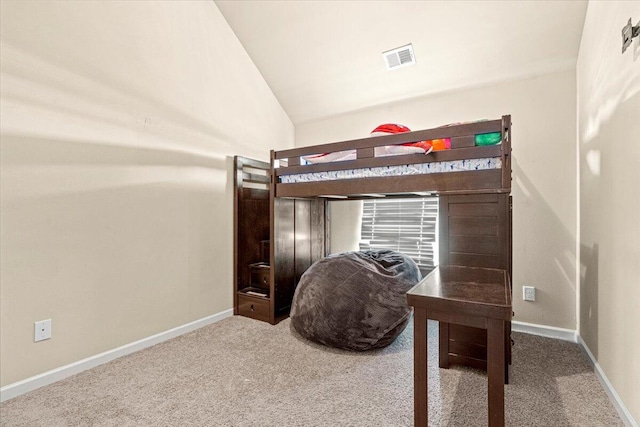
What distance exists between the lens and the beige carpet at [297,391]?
1.47m

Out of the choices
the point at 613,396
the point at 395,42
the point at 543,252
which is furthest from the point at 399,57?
the point at 613,396

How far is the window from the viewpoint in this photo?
326 centimetres

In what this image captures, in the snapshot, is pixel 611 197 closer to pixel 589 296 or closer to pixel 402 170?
pixel 589 296

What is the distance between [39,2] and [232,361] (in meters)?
2.43

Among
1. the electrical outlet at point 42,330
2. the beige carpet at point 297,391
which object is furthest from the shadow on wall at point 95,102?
the beige carpet at point 297,391

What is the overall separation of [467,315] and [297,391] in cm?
104

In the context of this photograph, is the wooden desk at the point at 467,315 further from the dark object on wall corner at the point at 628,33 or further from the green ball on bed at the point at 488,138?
the dark object on wall corner at the point at 628,33

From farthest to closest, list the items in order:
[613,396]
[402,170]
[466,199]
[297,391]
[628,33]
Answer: [402,170] → [466,199] → [297,391] → [613,396] → [628,33]

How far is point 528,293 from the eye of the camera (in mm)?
2600

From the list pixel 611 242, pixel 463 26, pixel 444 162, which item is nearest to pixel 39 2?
pixel 444 162

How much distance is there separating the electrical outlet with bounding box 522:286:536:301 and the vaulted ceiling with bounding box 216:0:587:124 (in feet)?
5.88

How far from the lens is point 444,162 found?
2.00 m

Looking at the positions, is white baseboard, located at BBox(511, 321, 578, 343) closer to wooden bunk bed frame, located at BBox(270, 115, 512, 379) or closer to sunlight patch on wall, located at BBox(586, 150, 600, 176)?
wooden bunk bed frame, located at BBox(270, 115, 512, 379)

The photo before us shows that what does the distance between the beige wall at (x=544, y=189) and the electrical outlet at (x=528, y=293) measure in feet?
0.10
